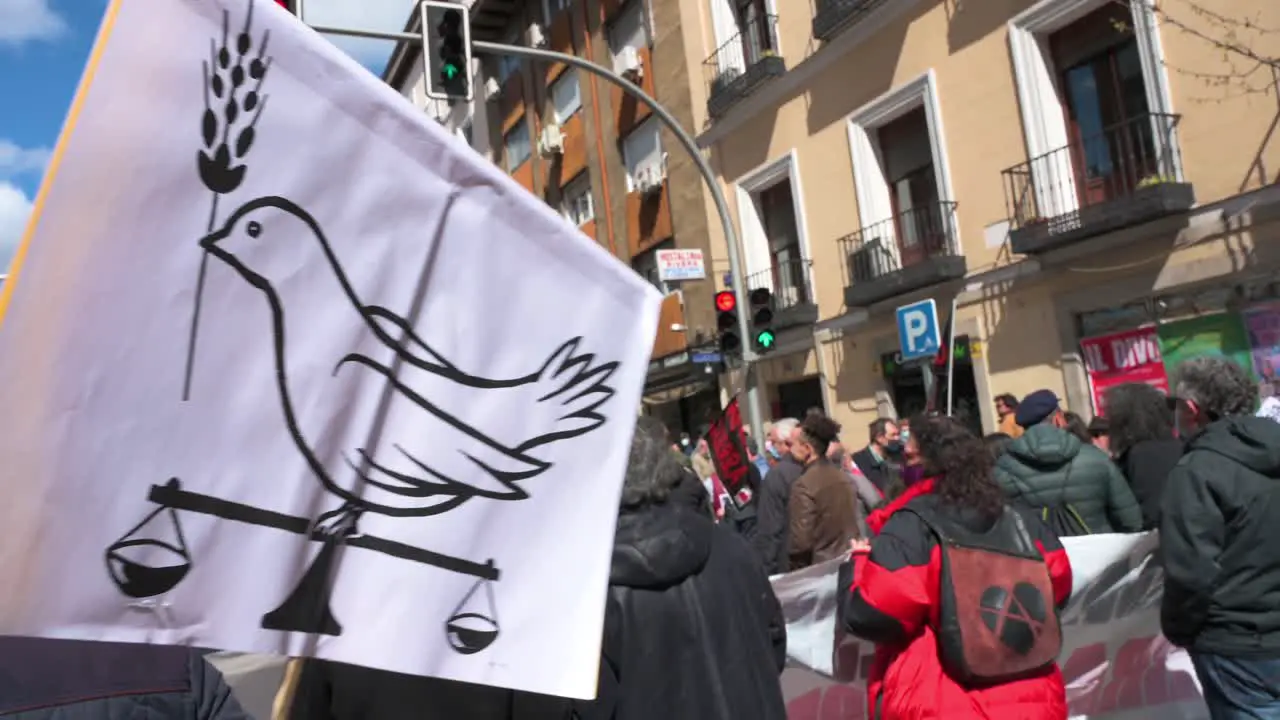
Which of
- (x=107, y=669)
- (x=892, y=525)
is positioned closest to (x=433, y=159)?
(x=107, y=669)

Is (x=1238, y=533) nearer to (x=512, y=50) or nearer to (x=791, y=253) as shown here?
(x=512, y=50)

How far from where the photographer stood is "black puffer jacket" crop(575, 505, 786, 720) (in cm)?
232

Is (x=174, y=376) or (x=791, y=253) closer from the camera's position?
(x=174, y=376)

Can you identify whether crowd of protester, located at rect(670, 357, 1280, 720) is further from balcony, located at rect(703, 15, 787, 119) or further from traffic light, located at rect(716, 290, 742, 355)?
balcony, located at rect(703, 15, 787, 119)

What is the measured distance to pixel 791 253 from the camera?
17.6 metres

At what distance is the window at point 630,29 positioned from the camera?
20750 millimetres

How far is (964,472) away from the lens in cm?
305

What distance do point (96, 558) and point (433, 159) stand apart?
730 millimetres

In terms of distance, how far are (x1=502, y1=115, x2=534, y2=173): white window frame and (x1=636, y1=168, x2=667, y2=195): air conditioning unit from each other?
6.63m

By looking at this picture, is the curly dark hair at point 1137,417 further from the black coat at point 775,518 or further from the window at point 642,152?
the window at point 642,152

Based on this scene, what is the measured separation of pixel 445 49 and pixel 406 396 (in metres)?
8.58

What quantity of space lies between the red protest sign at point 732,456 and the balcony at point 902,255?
656 cm

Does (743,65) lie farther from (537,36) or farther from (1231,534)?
(1231,534)

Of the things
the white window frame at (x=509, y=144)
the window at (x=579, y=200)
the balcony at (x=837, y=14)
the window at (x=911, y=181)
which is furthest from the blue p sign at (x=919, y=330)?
the white window frame at (x=509, y=144)
